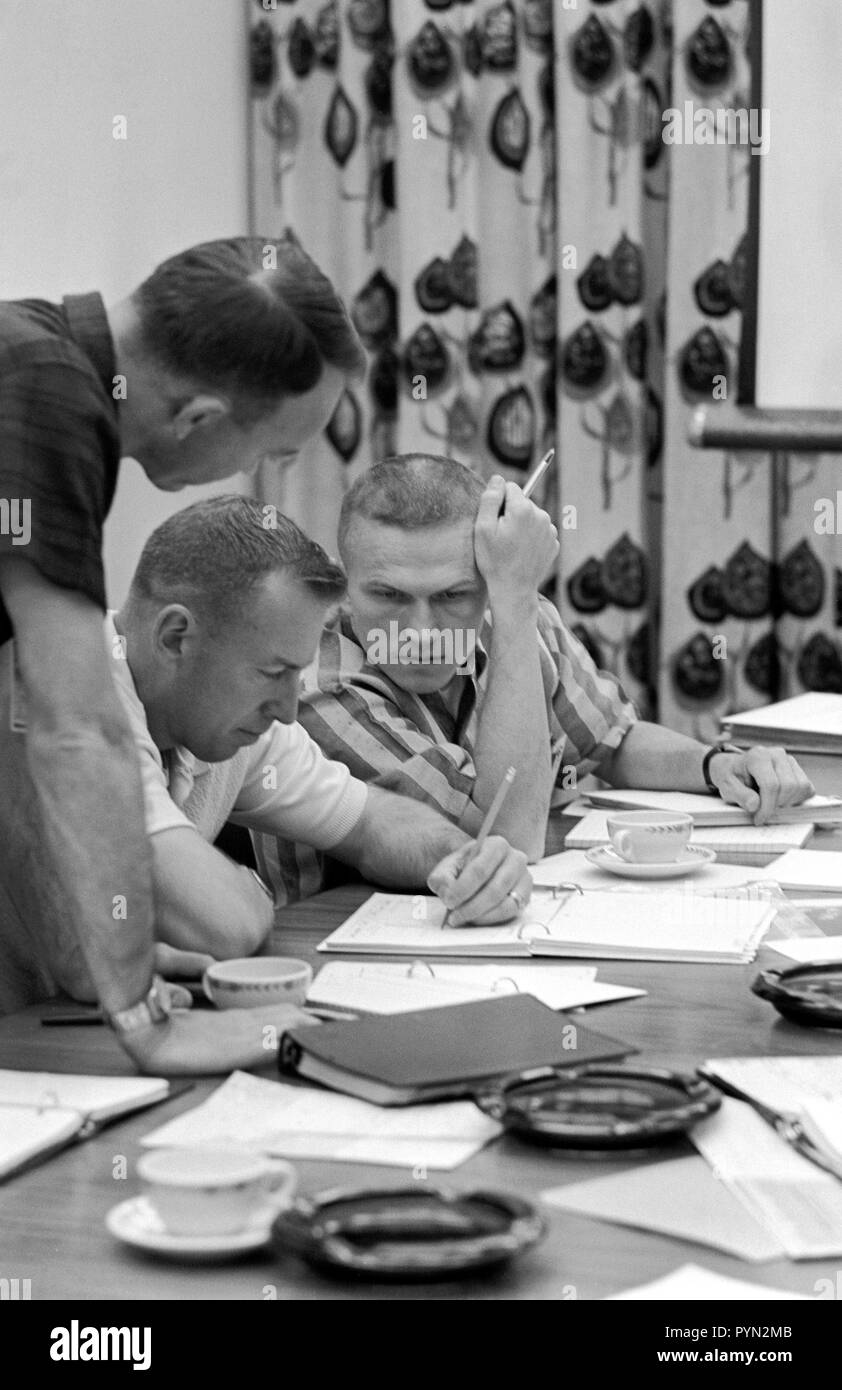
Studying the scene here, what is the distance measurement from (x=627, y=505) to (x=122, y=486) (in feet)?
3.22

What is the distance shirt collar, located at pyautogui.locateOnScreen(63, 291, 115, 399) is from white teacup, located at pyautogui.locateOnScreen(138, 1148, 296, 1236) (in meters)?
0.70

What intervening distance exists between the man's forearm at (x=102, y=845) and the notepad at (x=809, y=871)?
0.87 meters

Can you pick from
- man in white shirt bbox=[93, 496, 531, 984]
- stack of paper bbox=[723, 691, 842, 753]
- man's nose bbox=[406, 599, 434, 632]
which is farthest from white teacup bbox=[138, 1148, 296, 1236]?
stack of paper bbox=[723, 691, 842, 753]

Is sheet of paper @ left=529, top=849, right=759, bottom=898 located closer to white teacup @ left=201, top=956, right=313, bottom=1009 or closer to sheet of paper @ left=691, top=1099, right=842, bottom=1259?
white teacup @ left=201, top=956, right=313, bottom=1009

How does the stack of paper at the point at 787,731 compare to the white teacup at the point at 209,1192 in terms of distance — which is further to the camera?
the stack of paper at the point at 787,731

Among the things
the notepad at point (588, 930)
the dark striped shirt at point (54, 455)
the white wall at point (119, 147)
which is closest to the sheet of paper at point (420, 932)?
the notepad at point (588, 930)

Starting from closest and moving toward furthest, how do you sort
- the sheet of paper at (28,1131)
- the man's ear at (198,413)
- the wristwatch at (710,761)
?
the sheet of paper at (28,1131), the man's ear at (198,413), the wristwatch at (710,761)

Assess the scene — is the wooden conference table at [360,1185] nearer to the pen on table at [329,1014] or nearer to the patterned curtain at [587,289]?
Answer: the pen on table at [329,1014]

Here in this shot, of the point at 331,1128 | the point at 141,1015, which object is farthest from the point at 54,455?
the point at 331,1128

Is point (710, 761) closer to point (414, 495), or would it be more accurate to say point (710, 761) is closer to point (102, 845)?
point (414, 495)

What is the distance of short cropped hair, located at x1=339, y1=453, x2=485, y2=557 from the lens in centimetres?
206

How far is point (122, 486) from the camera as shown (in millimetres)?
3104

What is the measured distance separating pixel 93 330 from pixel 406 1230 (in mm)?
814

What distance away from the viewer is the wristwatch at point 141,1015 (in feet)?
3.89
